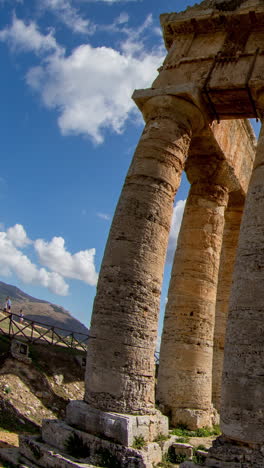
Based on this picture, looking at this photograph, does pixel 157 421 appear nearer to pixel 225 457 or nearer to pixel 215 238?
pixel 225 457

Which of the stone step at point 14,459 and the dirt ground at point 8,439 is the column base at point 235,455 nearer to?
the stone step at point 14,459

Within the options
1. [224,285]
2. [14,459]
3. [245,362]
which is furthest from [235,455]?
[224,285]

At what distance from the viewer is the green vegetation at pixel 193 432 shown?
11.4 m

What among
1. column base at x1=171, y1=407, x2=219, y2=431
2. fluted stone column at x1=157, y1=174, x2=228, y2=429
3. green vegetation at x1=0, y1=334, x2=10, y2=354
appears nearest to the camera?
column base at x1=171, y1=407, x2=219, y2=431

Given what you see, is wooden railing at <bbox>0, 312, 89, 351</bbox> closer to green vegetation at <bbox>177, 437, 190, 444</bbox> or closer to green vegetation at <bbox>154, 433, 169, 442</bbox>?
green vegetation at <bbox>154, 433, 169, 442</bbox>

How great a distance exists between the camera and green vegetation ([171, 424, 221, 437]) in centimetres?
1135

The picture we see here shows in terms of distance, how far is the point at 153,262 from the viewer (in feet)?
33.2

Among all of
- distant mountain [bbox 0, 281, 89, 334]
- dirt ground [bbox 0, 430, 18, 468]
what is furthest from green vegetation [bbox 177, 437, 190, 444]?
distant mountain [bbox 0, 281, 89, 334]

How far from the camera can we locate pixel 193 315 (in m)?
13.1

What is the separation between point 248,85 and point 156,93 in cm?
242

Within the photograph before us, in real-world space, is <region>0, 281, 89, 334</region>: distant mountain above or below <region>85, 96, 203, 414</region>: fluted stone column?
above

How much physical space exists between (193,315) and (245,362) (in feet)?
17.4

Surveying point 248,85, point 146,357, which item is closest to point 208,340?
point 146,357

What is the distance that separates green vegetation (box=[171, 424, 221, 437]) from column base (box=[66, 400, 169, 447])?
6.92ft
